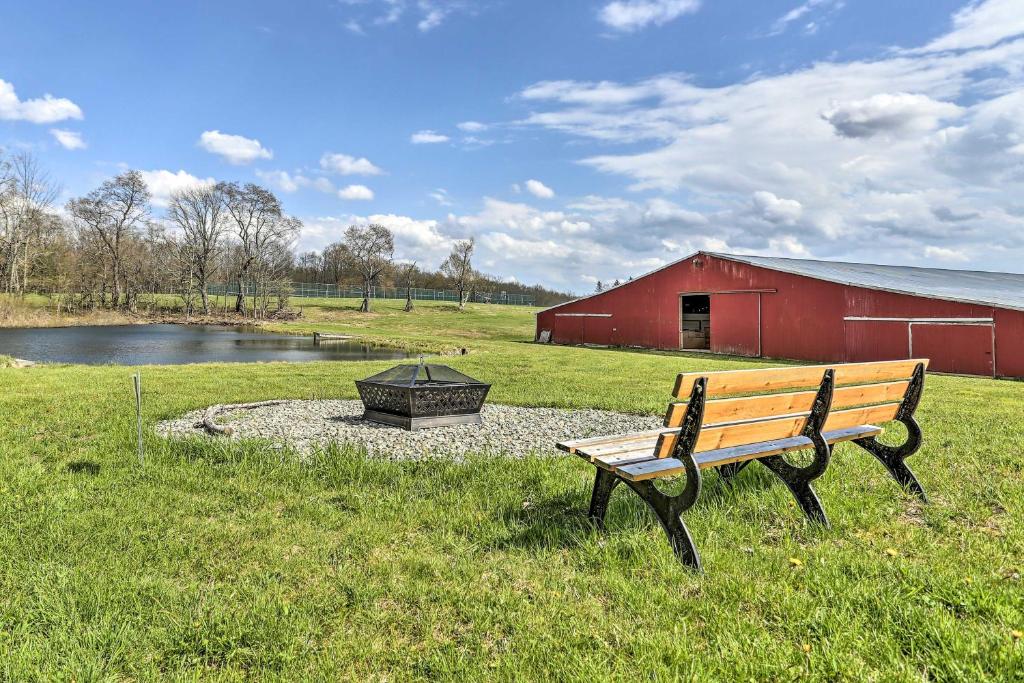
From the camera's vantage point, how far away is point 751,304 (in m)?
24.1

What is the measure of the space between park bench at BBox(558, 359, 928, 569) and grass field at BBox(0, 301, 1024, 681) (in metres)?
0.22

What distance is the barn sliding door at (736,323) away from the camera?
24.0 m

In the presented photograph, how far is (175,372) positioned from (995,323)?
22.6 meters

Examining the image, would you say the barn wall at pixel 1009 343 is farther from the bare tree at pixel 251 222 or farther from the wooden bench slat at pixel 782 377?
the bare tree at pixel 251 222

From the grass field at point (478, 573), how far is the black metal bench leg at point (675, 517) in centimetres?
12

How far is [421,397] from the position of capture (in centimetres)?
709

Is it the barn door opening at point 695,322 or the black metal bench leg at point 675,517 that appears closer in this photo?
the black metal bench leg at point 675,517

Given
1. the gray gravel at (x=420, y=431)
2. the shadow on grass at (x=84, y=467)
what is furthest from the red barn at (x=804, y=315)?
the shadow on grass at (x=84, y=467)

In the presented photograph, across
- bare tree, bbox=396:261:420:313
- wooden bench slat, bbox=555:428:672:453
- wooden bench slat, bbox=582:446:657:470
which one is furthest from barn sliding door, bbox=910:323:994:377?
bare tree, bbox=396:261:420:313

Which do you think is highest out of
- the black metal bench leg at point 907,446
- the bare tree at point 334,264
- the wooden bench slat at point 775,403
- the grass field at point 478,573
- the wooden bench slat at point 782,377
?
the bare tree at point 334,264

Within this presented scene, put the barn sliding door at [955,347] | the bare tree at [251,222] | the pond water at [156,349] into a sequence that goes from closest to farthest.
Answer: the barn sliding door at [955,347]
the pond water at [156,349]
the bare tree at [251,222]

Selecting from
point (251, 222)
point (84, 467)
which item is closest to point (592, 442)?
point (84, 467)

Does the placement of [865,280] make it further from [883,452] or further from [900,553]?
[900,553]

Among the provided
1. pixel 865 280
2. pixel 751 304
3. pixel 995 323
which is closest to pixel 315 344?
pixel 751 304
